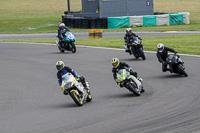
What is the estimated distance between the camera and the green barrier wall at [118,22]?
1854 inches

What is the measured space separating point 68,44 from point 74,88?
14.3 metres

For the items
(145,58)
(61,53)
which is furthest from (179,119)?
(61,53)

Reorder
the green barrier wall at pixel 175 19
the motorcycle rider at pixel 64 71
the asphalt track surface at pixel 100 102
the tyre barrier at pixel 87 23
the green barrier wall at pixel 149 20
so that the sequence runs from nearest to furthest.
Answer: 1. the asphalt track surface at pixel 100 102
2. the motorcycle rider at pixel 64 71
3. the tyre barrier at pixel 87 23
4. the green barrier wall at pixel 149 20
5. the green barrier wall at pixel 175 19

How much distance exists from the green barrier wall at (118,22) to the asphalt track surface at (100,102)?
24.8m

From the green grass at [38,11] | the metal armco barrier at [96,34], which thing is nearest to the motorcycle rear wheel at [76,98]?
the metal armco barrier at [96,34]

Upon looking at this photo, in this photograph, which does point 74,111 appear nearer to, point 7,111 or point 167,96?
point 7,111

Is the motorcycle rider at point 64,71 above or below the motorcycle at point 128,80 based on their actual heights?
above

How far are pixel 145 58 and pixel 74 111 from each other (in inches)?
439

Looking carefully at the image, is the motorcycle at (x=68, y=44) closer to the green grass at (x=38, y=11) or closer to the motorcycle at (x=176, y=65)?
the motorcycle at (x=176, y=65)

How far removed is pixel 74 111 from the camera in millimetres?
11602

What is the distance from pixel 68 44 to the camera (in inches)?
1040

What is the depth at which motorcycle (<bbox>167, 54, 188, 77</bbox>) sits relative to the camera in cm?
1625

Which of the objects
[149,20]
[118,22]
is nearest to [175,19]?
[149,20]

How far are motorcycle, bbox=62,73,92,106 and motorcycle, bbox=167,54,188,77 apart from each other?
5045mm
